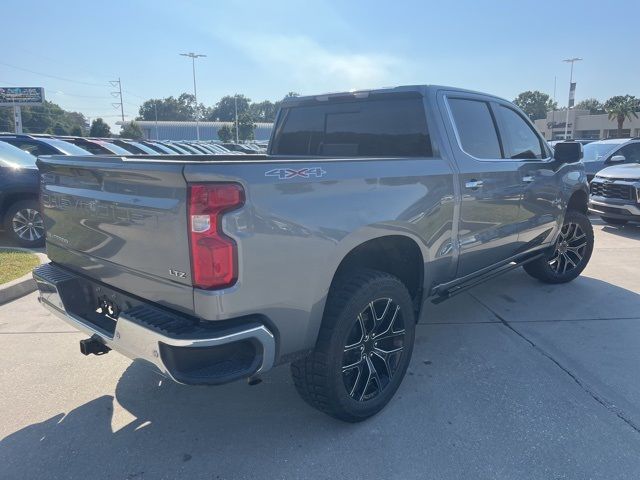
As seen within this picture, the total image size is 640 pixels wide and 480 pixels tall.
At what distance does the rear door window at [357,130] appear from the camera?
363cm

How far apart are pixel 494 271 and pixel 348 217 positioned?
2.20m

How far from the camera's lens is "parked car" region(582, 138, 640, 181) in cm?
1088

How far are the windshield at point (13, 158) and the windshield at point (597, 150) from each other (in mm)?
11898

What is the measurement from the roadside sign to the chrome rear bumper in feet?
192

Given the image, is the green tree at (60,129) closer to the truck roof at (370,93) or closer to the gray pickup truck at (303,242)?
the truck roof at (370,93)

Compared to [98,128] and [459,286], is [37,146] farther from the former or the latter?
[98,128]

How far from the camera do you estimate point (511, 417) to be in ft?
9.80

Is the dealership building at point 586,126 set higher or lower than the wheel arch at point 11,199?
higher

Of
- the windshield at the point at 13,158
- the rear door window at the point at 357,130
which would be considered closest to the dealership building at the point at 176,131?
the windshield at the point at 13,158

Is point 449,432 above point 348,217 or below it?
below

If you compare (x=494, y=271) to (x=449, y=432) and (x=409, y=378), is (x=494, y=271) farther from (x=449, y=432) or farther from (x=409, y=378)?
(x=449, y=432)

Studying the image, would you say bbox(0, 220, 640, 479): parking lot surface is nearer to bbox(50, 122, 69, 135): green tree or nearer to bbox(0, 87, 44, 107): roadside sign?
A: bbox(0, 87, 44, 107): roadside sign

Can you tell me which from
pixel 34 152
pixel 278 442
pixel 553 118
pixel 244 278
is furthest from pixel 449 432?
pixel 553 118

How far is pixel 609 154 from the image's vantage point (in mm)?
11562
